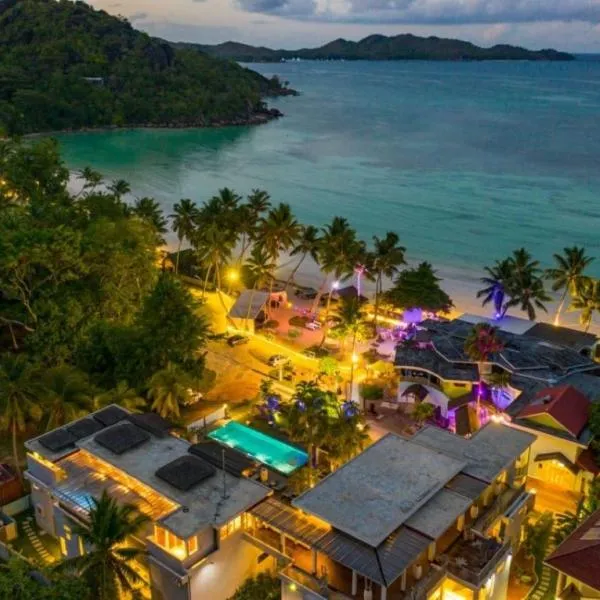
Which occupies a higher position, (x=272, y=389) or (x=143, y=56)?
(x=143, y=56)

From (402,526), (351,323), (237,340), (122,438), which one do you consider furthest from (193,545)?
(237,340)

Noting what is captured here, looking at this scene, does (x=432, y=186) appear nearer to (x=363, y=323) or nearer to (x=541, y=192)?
(x=541, y=192)

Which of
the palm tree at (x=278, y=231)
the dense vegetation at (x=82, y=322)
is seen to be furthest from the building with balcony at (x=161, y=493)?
the palm tree at (x=278, y=231)

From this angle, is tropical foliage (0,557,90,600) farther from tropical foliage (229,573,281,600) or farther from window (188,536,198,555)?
tropical foliage (229,573,281,600)

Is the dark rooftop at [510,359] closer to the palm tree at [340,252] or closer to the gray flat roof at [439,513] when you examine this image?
the palm tree at [340,252]

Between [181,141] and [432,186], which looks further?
[181,141]

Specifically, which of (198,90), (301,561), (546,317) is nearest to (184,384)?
(301,561)

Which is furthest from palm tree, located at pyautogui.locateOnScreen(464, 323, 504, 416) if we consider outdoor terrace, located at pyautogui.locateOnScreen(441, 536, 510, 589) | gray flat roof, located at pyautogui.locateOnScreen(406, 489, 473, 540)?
outdoor terrace, located at pyautogui.locateOnScreen(441, 536, 510, 589)
